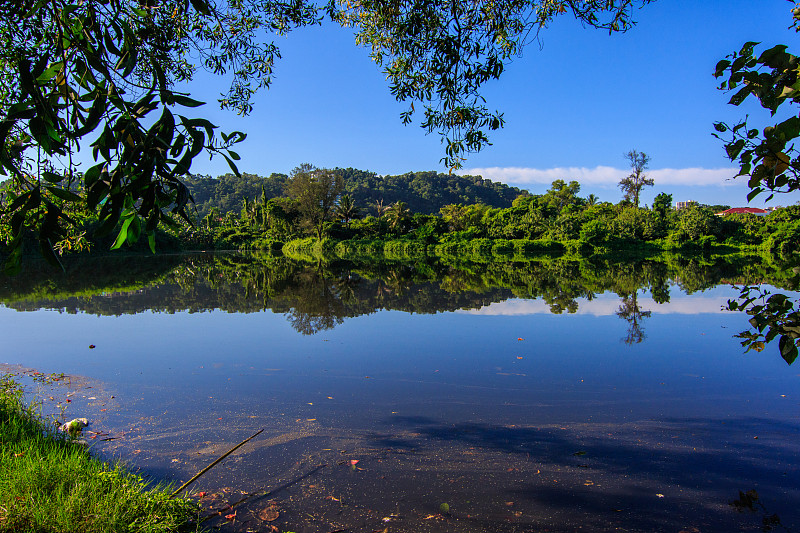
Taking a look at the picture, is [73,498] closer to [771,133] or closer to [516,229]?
[771,133]

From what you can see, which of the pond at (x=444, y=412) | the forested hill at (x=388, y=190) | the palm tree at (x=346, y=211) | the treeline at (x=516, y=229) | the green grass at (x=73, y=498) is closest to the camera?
the green grass at (x=73, y=498)

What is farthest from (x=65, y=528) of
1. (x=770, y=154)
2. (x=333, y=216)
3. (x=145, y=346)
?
(x=333, y=216)

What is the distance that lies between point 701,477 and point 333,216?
52290mm

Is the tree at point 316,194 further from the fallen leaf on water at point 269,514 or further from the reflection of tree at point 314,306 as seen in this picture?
the fallen leaf on water at point 269,514

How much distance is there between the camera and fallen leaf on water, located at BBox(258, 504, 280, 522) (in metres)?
2.81

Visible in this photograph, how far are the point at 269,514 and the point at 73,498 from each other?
108 cm

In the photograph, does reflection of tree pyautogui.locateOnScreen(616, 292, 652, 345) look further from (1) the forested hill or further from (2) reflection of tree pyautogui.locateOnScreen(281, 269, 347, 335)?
(1) the forested hill

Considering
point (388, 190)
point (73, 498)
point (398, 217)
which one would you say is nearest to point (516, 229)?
point (398, 217)

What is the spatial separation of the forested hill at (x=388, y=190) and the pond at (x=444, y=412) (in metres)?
71.5

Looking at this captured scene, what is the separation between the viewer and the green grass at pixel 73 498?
2.35m

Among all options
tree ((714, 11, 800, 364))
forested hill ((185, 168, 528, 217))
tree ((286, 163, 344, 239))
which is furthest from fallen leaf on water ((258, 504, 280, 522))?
forested hill ((185, 168, 528, 217))

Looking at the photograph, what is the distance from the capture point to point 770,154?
1.45m

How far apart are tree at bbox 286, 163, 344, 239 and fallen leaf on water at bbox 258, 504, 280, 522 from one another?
158 feet

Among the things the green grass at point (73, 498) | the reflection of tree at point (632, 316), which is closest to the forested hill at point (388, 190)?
the reflection of tree at point (632, 316)
